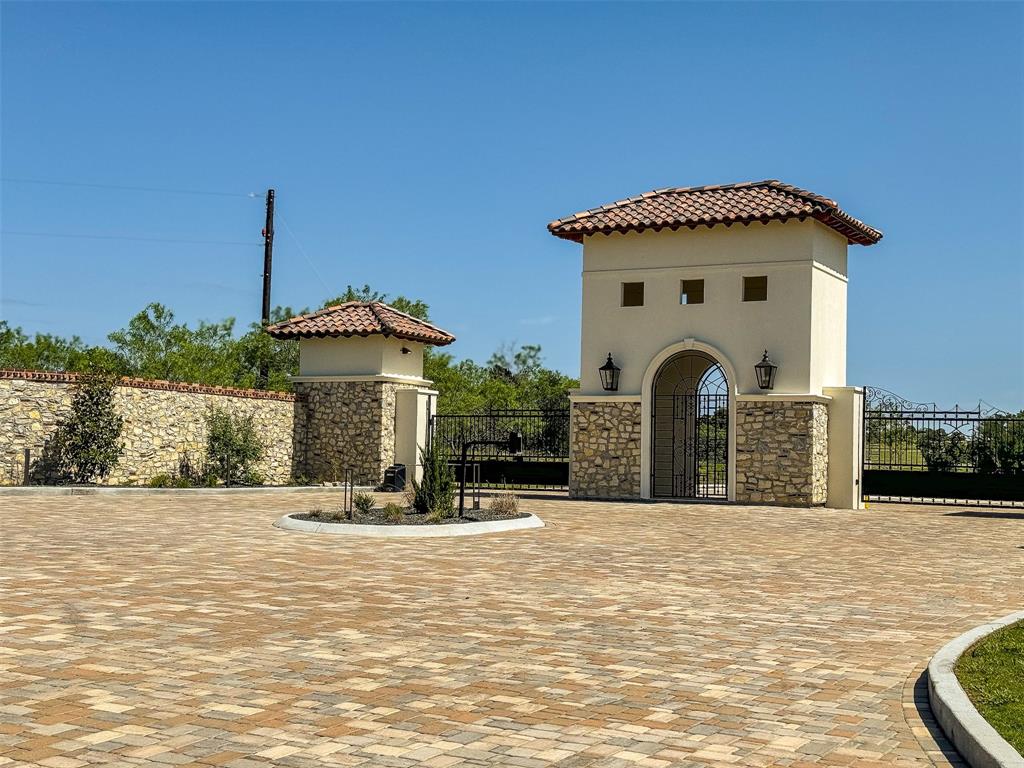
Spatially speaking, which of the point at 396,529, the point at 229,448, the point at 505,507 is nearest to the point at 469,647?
the point at 396,529

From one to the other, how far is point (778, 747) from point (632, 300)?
21.6m

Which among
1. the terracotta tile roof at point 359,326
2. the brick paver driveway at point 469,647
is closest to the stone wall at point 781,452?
the brick paver driveway at point 469,647

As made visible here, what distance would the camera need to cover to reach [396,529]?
676 inches

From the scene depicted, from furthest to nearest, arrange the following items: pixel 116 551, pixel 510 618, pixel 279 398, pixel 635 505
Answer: pixel 279 398
pixel 635 505
pixel 116 551
pixel 510 618

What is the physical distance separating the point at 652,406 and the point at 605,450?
162 cm

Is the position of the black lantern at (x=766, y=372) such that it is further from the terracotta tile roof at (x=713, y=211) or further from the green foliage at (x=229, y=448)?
the green foliage at (x=229, y=448)

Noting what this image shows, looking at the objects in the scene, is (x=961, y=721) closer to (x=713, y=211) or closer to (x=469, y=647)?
(x=469, y=647)

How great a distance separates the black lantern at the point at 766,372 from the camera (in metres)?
25.3

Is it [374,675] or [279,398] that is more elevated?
[279,398]

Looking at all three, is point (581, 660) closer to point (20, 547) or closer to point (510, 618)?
point (510, 618)

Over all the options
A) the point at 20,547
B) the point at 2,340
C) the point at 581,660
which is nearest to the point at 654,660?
the point at 581,660

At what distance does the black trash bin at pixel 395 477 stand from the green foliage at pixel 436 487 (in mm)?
8912

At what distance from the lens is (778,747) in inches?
239

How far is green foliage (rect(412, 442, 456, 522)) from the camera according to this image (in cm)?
1922
